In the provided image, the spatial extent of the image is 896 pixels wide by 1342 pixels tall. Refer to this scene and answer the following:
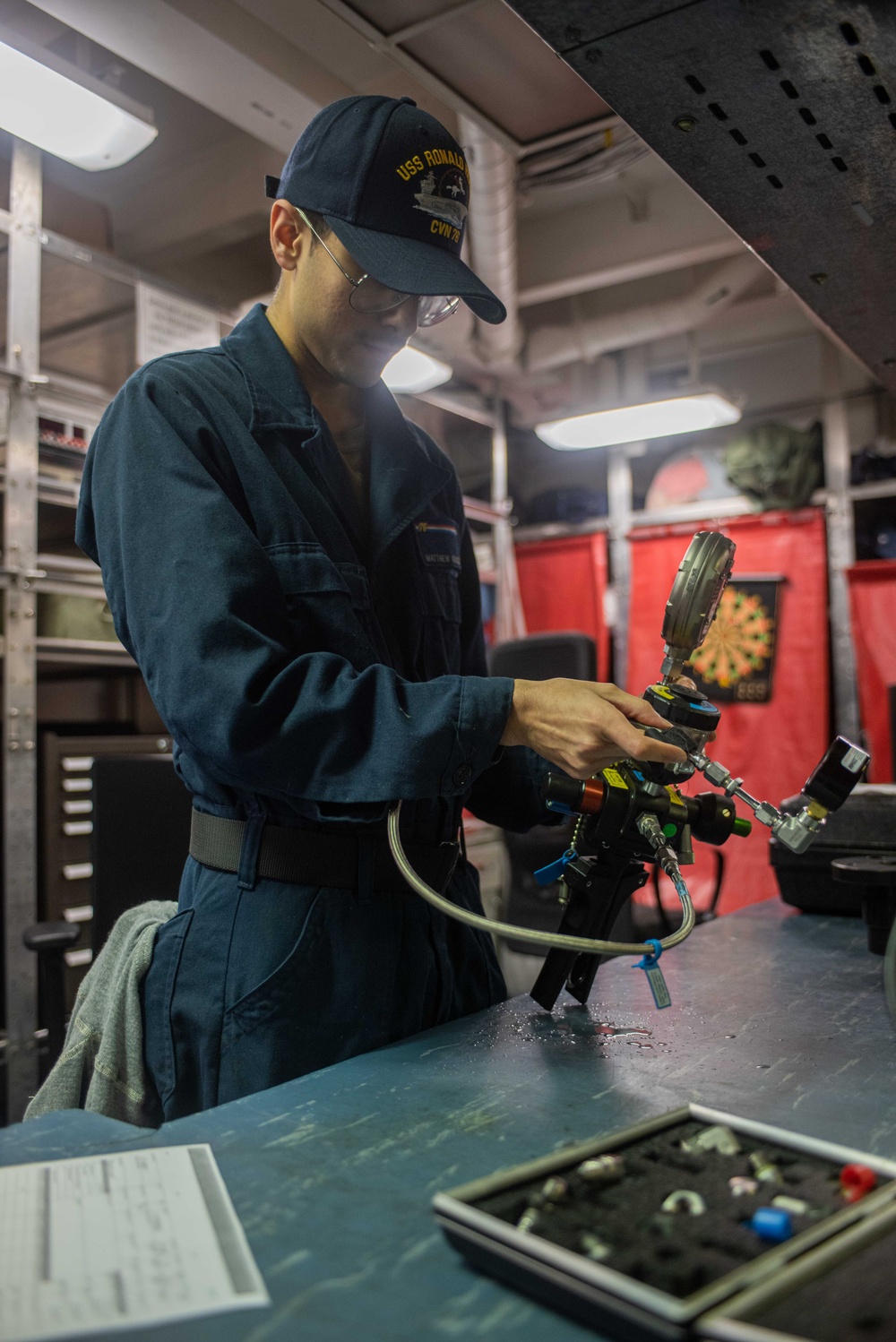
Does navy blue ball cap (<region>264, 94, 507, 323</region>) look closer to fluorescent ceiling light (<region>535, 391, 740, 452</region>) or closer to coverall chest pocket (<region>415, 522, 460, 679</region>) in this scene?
coverall chest pocket (<region>415, 522, 460, 679</region>)

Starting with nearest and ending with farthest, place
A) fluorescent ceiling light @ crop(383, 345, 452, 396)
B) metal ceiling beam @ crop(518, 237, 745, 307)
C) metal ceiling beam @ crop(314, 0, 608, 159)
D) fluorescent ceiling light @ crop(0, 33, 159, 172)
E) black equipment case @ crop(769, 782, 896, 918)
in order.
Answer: black equipment case @ crop(769, 782, 896, 918) → metal ceiling beam @ crop(314, 0, 608, 159) → fluorescent ceiling light @ crop(0, 33, 159, 172) → fluorescent ceiling light @ crop(383, 345, 452, 396) → metal ceiling beam @ crop(518, 237, 745, 307)

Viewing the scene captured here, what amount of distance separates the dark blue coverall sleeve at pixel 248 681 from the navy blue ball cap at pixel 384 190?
341 millimetres

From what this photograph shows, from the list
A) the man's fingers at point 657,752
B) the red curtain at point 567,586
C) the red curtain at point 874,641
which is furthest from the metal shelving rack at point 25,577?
the red curtain at point 874,641

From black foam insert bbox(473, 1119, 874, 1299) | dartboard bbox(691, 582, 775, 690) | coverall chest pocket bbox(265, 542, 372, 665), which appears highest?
dartboard bbox(691, 582, 775, 690)

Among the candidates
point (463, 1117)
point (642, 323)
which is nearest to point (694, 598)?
point (463, 1117)

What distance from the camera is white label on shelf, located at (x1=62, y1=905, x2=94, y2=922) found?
3.06 metres

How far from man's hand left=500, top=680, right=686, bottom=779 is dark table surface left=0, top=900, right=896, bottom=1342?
0.99 feet

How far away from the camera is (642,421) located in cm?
477

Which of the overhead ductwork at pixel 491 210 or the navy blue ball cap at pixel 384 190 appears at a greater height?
the overhead ductwork at pixel 491 210

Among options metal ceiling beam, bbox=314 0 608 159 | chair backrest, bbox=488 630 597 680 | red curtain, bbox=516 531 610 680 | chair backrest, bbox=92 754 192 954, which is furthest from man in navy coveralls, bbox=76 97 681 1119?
red curtain, bbox=516 531 610 680

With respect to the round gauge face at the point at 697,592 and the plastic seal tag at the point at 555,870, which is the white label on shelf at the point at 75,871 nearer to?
the plastic seal tag at the point at 555,870

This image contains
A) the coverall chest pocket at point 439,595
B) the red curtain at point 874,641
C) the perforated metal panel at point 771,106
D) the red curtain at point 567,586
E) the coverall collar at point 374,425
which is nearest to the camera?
the perforated metal panel at point 771,106

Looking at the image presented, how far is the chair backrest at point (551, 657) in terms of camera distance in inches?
132

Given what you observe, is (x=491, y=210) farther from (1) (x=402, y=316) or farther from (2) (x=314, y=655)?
(2) (x=314, y=655)
